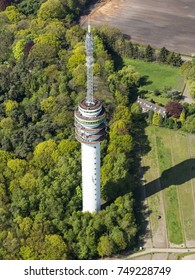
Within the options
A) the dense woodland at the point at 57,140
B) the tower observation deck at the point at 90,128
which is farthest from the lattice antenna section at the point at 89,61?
the dense woodland at the point at 57,140

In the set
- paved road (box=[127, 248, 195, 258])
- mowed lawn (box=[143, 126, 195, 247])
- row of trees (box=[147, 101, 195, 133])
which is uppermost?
row of trees (box=[147, 101, 195, 133])

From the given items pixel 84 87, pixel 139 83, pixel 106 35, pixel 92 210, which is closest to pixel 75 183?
pixel 92 210

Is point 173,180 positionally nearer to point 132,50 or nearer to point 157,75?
point 157,75

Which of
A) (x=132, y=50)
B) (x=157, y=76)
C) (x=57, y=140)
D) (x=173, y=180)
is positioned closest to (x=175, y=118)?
(x=173, y=180)

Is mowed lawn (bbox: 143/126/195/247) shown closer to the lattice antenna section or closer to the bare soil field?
the lattice antenna section

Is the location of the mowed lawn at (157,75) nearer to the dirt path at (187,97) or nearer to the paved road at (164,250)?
the dirt path at (187,97)

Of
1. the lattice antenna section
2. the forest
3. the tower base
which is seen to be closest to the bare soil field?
the forest
